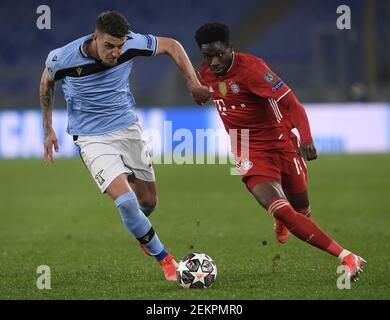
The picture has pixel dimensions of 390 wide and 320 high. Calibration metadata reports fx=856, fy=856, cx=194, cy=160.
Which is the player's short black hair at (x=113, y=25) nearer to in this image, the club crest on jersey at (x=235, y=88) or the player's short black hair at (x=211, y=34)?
the player's short black hair at (x=211, y=34)

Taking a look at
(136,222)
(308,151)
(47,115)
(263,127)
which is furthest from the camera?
(263,127)

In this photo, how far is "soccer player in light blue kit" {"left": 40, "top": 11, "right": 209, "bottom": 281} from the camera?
6.76m

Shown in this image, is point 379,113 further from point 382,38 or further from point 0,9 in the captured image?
point 0,9

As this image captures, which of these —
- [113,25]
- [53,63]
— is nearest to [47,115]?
[53,63]

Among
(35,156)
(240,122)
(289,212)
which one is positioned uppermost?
(240,122)

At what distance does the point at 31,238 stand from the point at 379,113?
46.4 feet

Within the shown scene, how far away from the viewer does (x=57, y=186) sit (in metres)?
16.2

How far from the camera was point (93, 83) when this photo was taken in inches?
280

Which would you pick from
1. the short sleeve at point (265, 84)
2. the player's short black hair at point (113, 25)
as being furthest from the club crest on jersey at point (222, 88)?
the player's short black hair at point (113, 25)

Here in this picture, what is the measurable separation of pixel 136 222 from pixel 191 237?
324 cm

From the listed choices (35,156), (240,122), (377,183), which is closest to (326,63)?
(35,156)

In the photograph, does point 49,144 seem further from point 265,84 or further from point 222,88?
point 265,84

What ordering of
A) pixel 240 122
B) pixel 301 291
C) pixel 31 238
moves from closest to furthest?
1. pixel 301 291
2. pixel 240 122
3. pixel 31 238

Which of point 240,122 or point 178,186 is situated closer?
point 240,122
